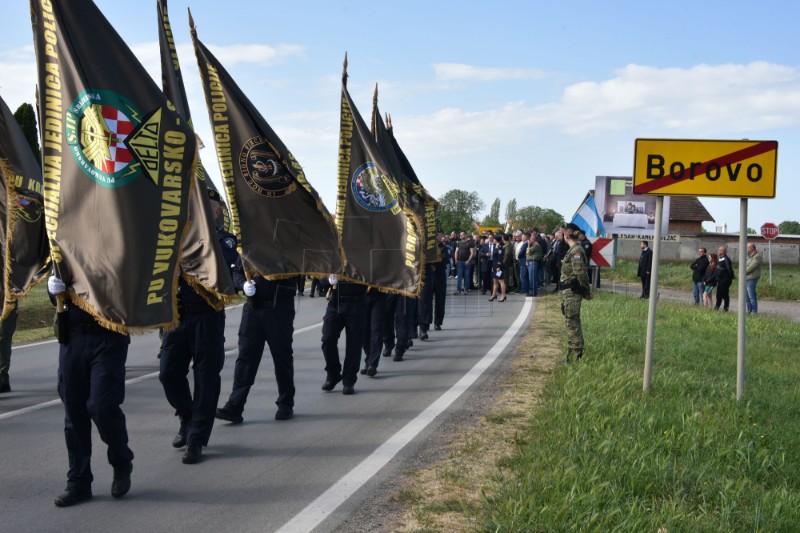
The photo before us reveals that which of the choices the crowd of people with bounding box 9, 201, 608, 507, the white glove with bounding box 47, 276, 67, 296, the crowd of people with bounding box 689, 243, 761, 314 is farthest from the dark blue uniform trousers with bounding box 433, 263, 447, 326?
the crowd of people with bounding box 689, 243, 761, 314

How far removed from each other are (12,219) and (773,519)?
5108 mm

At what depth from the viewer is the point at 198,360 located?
6602 millimetres

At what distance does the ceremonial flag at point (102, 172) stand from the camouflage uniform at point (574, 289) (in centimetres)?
643

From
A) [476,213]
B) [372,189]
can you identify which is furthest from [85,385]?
[476,213]

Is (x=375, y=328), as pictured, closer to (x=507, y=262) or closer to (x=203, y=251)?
(x=203, y=251)

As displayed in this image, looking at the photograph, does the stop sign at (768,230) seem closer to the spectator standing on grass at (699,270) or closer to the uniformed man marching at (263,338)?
the spectator standing on grass at (699,270)

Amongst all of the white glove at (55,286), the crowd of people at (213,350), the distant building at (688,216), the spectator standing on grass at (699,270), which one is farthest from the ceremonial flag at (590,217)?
the distant building at (688,216)

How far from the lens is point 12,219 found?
5.59 m

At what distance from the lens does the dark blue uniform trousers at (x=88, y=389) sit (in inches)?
209

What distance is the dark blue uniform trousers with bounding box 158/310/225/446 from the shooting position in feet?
21.5

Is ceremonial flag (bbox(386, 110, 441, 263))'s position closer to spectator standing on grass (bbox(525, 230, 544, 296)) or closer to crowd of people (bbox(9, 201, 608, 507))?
crowd of people (bbox(9, 201, 608, 507))

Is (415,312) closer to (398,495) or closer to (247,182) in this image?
(247,182)

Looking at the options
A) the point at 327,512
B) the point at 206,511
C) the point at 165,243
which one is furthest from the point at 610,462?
the point at 165,243

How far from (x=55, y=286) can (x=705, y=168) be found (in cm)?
649
